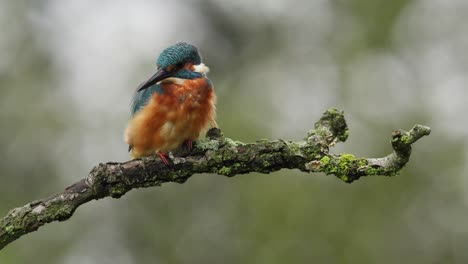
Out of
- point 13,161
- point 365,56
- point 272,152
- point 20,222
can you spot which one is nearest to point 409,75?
point 365,56

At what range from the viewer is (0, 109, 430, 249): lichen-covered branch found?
3.97m

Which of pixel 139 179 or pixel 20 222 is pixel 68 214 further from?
pixel 139 179

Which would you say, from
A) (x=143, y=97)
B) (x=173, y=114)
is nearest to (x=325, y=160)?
(x=173, y=114)

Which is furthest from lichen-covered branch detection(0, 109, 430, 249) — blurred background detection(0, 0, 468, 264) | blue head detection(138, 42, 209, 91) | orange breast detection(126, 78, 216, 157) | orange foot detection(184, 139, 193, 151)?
blurred background detection(0, 0, 468, 264)

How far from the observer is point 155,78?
546cm

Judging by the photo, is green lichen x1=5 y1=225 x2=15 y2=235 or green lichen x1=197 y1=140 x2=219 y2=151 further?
green lichen x1=197 y1=140 x2=219 y2=151

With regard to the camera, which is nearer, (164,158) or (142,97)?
(164,158)

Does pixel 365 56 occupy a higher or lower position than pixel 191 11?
lower

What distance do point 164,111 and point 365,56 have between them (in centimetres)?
767

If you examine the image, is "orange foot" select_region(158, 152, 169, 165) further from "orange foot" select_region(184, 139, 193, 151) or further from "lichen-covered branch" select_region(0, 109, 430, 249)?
"orange foot" select_region(184, 139, 193, 151)

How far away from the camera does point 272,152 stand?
4262 millimetres

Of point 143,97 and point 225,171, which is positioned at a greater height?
point 143,97

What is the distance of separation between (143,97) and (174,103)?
1.08 ft

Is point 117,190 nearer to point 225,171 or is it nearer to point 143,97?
point 225,171
